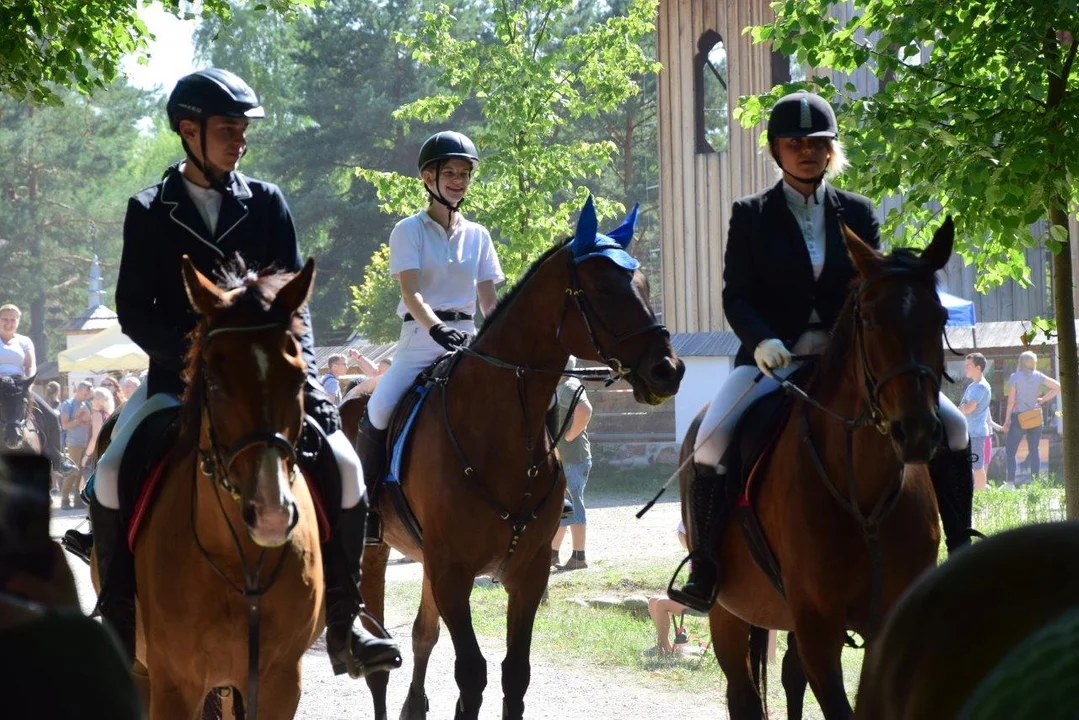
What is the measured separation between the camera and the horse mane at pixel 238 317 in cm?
467

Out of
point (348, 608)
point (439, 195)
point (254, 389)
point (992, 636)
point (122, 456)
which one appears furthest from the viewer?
point (439, 195)

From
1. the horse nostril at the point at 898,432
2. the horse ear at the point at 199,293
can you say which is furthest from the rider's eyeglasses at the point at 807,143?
the horse ear at the point at 199,293

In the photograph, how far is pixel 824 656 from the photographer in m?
5.75

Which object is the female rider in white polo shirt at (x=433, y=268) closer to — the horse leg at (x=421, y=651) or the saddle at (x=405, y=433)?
the saddle at (x=405, y=433)

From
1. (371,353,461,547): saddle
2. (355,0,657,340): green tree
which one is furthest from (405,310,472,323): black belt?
(355,0,657,340): green tree

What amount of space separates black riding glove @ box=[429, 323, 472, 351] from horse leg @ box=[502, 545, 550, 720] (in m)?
1.27

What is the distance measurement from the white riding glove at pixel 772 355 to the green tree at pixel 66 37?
530cm

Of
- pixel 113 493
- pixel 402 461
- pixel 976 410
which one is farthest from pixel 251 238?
pixel 976 410

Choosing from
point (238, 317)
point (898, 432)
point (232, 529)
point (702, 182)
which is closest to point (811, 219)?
point (898, 432)

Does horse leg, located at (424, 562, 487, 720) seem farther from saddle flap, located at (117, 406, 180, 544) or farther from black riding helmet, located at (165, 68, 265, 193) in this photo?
black riding helmet, located at (165, 68, 265, 193)

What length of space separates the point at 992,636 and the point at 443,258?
6.59 m

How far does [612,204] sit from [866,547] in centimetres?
1721

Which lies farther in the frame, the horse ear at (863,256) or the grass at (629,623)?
the grass at (629,623)

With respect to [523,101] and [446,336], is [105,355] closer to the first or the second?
[523,101]
